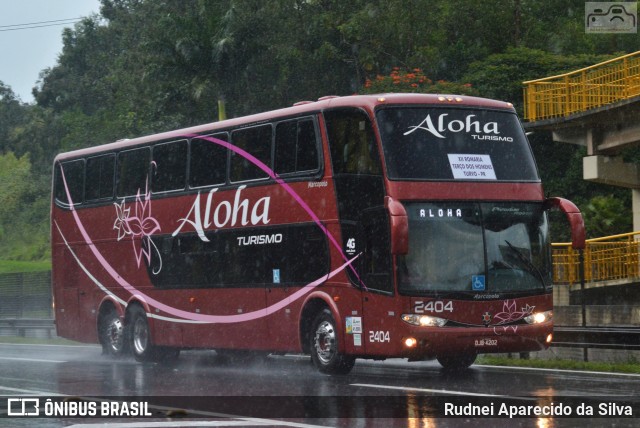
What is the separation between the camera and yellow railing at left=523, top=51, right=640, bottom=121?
31.6 m

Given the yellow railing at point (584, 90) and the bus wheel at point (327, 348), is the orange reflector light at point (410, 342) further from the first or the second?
the yellow railing at point (584, 90)

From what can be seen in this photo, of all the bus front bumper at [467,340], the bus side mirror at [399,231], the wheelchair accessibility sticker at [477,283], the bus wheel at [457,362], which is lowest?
the bus wheel at [457,362]

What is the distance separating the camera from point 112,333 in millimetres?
24453

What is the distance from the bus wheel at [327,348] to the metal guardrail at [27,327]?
19628 millimetres

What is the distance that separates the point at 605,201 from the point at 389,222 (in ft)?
66.9

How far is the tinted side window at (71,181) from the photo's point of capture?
1003 inches

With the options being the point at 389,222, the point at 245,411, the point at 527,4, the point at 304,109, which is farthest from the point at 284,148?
the point at 527,4

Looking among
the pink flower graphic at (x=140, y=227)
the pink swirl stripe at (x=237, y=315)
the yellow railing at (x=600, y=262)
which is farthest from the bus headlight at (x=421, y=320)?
the yellow railing at (x=600, y=262)

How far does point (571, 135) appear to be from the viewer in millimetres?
34500

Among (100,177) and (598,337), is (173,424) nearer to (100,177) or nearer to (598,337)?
(598,337)

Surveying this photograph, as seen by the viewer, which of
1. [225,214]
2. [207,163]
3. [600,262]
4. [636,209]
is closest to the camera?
[225,214]

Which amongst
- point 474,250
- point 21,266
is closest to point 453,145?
point 474,250

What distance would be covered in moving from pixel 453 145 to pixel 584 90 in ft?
54.7

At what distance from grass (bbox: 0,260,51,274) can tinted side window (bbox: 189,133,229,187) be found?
166ft
